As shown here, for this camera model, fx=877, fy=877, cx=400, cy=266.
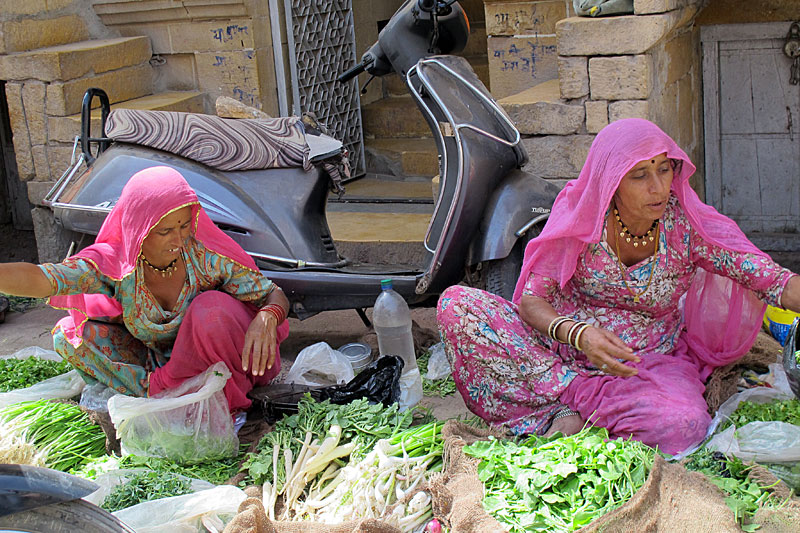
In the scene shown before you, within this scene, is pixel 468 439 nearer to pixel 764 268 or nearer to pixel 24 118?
pixel 764 268

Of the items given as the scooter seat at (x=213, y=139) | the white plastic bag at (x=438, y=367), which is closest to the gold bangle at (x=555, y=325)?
the white plastic bag at (x=438, y=367)

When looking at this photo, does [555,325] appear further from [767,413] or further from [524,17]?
Answer: [524,17]

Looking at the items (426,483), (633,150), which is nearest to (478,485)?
(426,483)

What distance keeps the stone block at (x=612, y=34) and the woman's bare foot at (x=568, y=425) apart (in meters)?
2.19

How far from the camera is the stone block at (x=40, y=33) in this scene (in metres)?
6.00

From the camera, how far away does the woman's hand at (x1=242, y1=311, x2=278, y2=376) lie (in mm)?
3318

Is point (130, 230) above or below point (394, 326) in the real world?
above

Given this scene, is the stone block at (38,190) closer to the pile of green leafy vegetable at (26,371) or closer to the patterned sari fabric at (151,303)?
the pile of green leafy vegetable at (26,371)

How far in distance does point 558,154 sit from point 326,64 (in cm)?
286

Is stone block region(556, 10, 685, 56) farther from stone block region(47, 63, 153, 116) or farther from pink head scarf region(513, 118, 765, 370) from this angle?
stone block region(47, 63, 153, 116)

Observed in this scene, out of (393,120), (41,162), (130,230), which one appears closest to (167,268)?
(130,230)

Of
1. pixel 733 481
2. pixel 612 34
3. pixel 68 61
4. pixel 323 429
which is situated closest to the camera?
pixel 733 481

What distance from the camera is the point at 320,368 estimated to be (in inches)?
153

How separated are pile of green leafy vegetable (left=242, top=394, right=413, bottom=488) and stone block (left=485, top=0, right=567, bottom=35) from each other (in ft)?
10.3
